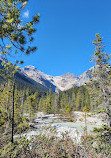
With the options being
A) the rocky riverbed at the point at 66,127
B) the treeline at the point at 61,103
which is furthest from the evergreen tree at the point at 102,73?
the treeline at the point at 61,103

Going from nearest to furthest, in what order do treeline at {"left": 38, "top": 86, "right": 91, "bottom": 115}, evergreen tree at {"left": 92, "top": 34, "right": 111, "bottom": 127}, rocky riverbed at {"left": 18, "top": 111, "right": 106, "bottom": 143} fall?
1. rocky riverbed at {"left": 18, "top": 111, "right": 106, "bottom": 143}
2. evergreen tree at {"left": 92, "top": 34, "right": 111, "bottom": 127}
3. treeline at {"left": 38, "top": 86, "right": 91, "bottom": 115}

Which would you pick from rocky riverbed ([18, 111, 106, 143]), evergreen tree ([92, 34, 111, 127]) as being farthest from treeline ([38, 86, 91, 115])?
evergreen tree ([92, 34, 111, 127])

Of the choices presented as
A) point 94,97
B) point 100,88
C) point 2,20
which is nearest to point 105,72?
point 100,88

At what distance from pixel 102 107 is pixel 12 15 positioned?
8663mm

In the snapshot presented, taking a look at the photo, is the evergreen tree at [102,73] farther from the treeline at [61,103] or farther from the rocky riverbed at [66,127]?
the treeline at [61,103]

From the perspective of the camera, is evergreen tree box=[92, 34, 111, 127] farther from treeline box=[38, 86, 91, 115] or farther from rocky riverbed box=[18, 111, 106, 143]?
treeline box=[38, 86, 91, 115]

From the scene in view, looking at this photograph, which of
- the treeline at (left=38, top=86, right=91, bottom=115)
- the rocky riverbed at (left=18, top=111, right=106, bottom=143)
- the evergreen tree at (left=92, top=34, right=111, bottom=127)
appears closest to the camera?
the rocky riverbed at (left=18, top=111, right=106, bottom=143)

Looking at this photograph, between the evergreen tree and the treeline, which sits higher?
the evergreen tree

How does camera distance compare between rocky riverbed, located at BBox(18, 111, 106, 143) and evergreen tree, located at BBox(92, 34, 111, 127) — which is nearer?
rocky riverbed, located at BBox(18, 111, 106, 143)

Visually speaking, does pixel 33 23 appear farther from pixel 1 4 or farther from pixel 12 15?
pixel 1 4

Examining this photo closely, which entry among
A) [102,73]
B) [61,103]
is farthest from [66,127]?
[61,103]

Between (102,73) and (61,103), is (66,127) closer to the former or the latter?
(102,73)

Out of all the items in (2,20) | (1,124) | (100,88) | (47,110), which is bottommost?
(47,110)

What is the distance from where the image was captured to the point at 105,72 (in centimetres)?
866
